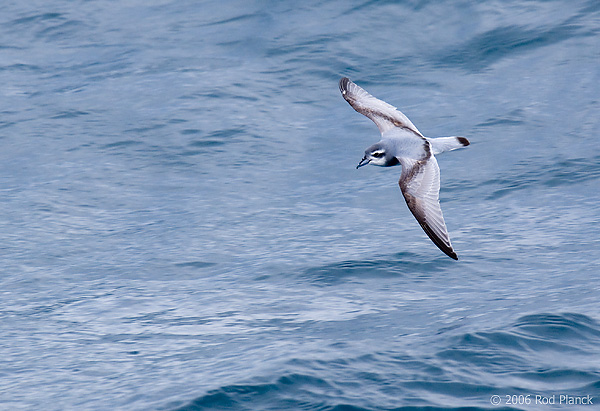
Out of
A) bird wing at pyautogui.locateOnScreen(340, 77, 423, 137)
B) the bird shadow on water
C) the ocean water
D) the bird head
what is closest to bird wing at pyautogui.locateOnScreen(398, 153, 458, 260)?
the bird head

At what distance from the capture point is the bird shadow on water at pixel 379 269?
11.2 m

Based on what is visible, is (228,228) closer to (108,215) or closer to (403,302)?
(108,215)

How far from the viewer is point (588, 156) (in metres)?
13.8

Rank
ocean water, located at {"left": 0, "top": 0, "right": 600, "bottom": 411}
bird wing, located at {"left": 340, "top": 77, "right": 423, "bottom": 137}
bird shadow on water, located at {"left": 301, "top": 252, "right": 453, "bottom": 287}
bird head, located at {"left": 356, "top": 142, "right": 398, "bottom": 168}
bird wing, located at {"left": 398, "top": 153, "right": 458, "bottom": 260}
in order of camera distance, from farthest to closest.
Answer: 1. bird wing, located at {"left": 340, "top": 77, "right": 423, "bottom": 137}
2. bird shadow on water, located at {"left": 301, "top": 252, "right": 453, "bottom": 287}
3. bird head, located at {"left": 356, "top": 142, "right": 398, "bottom": 168}
4. bird wing, located at {"left": 398, "top": 153, "right": 458, "bottom": 260}
5. ocean water, located at {"left": 0, "top": 0, "right": 600, "bottom": 411}

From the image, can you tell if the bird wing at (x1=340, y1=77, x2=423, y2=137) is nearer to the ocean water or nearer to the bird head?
the bird head

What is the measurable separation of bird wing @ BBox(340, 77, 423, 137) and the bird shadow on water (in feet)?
5.16

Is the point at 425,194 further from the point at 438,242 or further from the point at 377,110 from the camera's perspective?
the point at 377,110

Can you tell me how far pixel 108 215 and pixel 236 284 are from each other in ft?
8.92

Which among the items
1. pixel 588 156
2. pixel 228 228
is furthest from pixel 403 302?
pixel 588 156

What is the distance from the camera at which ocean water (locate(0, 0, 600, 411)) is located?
9000 millimetres

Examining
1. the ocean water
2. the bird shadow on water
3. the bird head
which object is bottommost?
the bird shadow on water

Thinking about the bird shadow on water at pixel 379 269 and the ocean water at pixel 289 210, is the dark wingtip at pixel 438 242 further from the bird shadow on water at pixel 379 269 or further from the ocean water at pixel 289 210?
the bird shadow on water at pixel 379 269

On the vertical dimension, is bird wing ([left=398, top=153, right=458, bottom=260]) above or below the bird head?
below

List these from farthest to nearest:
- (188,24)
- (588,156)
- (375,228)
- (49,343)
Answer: (188,24) → (588,156) → (375,228) → (49,343)
